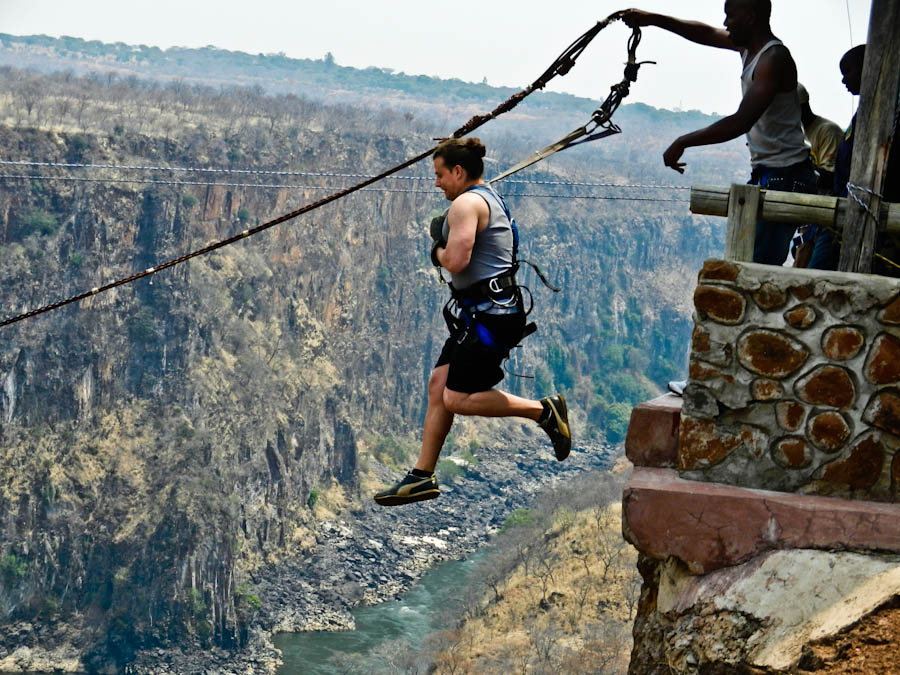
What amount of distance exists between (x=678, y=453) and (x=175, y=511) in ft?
177

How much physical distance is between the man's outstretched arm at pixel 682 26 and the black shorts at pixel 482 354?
1843 mm

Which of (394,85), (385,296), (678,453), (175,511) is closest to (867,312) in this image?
(678,453)

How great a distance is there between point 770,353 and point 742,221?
678 millimetres

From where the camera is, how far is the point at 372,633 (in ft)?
175

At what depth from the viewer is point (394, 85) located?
18750cm

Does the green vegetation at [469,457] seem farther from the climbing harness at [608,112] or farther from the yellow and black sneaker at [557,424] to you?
the yellow and black sneaker at [557,424]

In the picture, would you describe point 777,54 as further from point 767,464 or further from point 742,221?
point 767,464

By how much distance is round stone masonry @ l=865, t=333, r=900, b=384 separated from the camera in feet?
16.4

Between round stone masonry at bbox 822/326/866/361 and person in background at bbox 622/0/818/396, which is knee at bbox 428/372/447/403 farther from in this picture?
round stone masonry at bbox 822/326/866/361

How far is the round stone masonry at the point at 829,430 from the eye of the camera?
16.6 ft

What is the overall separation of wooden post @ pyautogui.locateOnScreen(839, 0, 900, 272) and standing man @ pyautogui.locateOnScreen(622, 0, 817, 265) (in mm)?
502

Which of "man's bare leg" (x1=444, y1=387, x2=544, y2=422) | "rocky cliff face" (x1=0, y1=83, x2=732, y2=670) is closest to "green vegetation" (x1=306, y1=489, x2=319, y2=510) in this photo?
"rocky cliff face" (x1=0, y1=83, x2=732, y2=670)

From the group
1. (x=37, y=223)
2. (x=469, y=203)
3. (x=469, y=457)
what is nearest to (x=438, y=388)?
(x=469, y=203)

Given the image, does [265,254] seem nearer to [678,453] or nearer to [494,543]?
[494,543]
